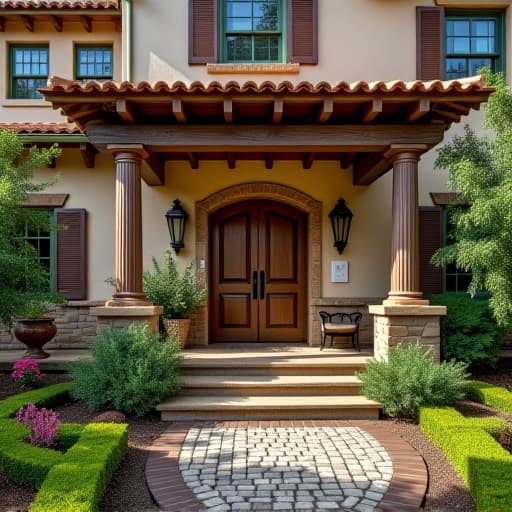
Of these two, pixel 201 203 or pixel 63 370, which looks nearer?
pixel 63 370

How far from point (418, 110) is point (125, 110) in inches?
132

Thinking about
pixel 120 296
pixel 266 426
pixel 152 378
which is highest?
A: pixel 120 296

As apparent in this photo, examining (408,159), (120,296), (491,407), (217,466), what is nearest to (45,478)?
(217,466)

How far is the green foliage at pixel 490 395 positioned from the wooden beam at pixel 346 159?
3509 mm

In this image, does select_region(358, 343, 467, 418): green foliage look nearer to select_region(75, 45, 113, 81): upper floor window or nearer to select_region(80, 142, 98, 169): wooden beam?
select_region(80, 142, 98, 169): wooden beam

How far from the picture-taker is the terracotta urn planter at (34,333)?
284 inches

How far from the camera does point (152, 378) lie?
5.44 m

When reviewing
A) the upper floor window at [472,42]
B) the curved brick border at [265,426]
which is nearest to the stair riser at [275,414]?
the curved brick border at [265,426]

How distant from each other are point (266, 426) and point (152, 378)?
4.36 ft

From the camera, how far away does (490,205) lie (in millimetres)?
5770

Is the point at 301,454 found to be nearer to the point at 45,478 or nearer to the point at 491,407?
the point at 45,478

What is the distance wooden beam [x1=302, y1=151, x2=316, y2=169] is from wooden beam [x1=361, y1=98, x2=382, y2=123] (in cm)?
149

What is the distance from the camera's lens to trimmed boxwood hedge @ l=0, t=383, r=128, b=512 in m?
3.20

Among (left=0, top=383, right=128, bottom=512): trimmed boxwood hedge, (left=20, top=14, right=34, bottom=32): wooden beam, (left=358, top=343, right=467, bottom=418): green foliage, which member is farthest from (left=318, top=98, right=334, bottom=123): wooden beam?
(left=20, top=14, right=34, bottom=32): wooden beam
